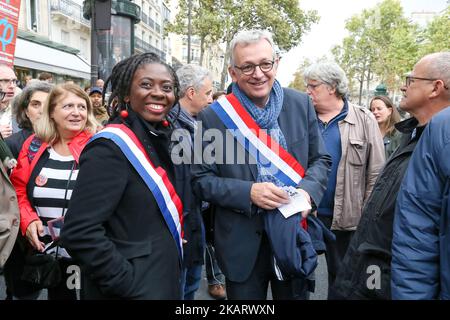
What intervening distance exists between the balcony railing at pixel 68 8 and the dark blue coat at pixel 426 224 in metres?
24.3

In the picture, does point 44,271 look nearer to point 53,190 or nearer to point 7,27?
point 53,190

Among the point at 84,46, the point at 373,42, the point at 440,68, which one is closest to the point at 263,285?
the point at 440,68

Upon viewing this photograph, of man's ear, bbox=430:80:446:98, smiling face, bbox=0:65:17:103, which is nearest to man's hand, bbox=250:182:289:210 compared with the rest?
man's ear, bbox=430:80:446:98

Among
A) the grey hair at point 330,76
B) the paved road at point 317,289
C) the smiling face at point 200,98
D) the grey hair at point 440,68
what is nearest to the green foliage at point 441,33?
the paved road at point 317,289

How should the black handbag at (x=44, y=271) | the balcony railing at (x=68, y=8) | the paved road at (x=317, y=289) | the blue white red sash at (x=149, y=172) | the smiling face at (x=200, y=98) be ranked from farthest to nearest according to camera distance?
the balcony railing at (x=68, y=8)
the paved road at (x=317, y=289)
the smiling face at (x=200, y=98)
the black handbag at (x=44, y=271)
the blue white red sash at (x=149, y=172)

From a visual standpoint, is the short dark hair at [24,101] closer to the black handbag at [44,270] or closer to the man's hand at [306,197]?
the black handbag at [44,270]

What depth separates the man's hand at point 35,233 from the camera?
2404mm

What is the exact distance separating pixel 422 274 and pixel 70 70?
17.4 meters

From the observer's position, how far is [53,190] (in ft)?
8.02

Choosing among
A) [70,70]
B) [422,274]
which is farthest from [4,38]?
[70,70]

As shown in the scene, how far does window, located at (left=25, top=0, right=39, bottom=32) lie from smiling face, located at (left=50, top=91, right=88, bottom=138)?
767 inches

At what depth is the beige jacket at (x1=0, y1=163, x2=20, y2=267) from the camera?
2.13m

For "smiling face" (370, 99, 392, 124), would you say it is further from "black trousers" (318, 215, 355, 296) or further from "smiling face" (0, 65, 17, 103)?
"smiling face" (0, 65, 17, 103)

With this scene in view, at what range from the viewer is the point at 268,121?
6.81 feet
